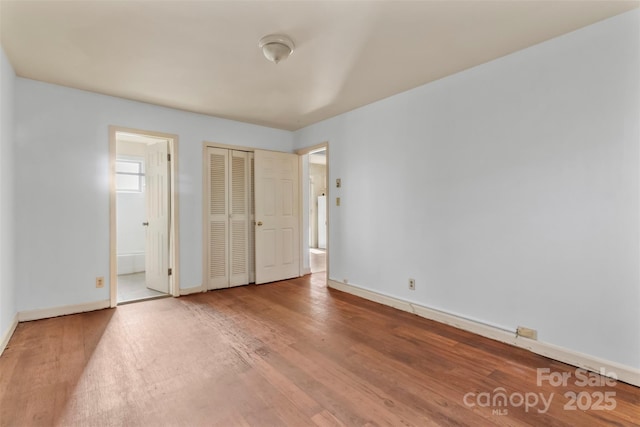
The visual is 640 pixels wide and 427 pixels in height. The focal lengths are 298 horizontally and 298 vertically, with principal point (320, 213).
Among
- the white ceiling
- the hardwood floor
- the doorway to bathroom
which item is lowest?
the hardwood floor

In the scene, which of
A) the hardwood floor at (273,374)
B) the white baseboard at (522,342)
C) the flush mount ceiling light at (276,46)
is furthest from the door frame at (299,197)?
the flush mount ceiling light at (276,46)

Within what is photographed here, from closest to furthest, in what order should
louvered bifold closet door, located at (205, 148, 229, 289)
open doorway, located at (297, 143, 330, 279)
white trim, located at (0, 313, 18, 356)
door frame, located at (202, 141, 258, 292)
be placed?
1. white trim, located at (0, 313, 18, 356)
2. door frame, located at (202, 141, 258, 292)
3. louvered bifold closet door, located at (205, 148, 229, 289)
4. open doorway, located at (297, 143, 330, 279)

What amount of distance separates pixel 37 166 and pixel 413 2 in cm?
381

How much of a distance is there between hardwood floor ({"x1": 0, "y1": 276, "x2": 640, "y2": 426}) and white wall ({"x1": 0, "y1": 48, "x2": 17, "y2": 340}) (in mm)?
321

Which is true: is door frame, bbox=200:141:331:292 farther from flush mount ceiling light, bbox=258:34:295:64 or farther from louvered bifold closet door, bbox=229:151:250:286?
flush mount ceiling light, bbox=258:34:295:64

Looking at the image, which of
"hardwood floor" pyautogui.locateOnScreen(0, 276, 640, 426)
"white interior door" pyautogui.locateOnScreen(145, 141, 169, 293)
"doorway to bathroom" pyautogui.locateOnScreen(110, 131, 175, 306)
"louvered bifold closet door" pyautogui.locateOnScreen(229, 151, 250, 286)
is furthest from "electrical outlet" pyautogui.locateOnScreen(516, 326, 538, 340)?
"white interior door" pyautogui.locateOnScreen(145, 141, 169, 293)

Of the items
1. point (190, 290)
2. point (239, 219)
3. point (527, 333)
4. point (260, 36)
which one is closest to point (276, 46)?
point (260, 36)

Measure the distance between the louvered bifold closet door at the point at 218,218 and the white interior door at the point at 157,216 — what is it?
0.55 metres

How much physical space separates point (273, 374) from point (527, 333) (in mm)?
2065

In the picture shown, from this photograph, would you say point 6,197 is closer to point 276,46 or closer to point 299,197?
point 276,46

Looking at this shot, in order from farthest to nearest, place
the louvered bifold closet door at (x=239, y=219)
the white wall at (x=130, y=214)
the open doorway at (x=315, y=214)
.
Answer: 1. the white wall at (x=130, y=214)
2. the open doorway at (x=315, y=214)
3. the louvered bifold closet door at (x=239, y=219)

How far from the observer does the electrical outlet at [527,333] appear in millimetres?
2408

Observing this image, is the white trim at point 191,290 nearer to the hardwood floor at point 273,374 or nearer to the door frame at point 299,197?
the door frame at point 299,197

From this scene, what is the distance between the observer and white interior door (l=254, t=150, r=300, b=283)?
462 cm
